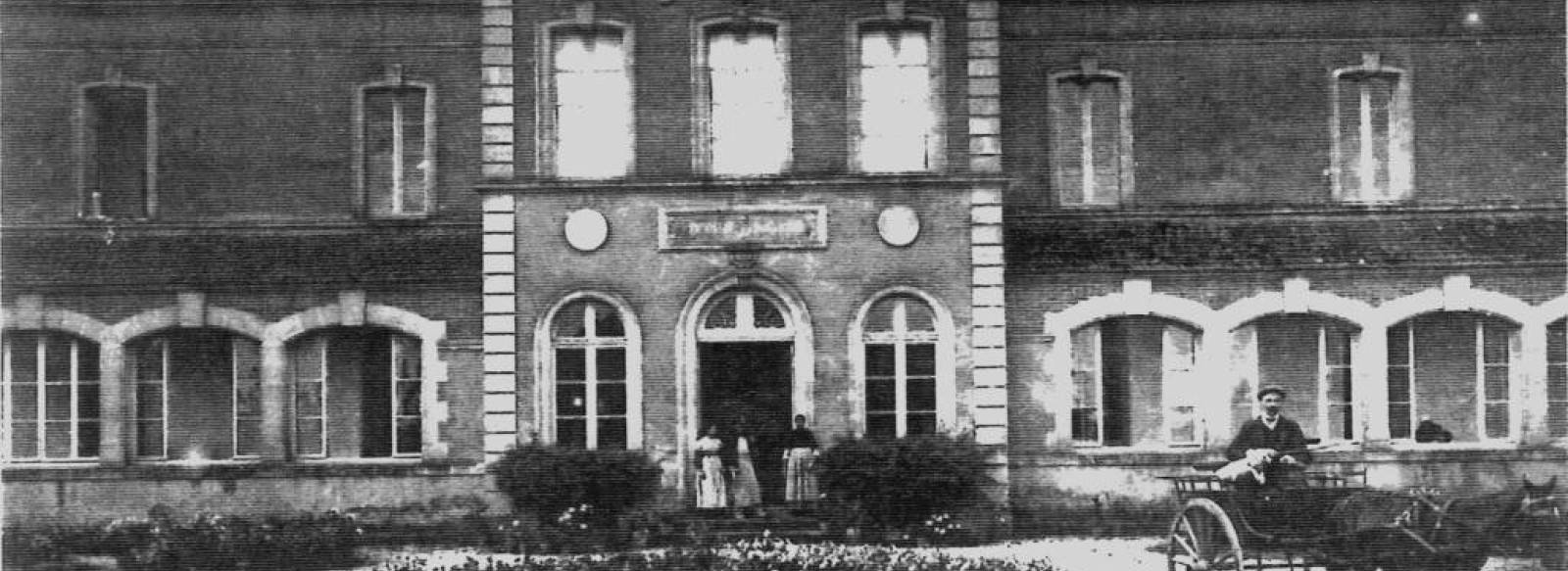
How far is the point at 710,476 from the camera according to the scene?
1984cm

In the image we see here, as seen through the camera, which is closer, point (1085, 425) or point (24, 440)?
point (24, 440)

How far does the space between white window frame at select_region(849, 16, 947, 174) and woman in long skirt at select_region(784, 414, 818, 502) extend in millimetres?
3320

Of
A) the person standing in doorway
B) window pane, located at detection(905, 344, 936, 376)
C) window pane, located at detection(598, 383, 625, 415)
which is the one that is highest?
window pane, located at detection(905, 344, 936, 376)

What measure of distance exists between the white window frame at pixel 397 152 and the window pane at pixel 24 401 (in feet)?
15.7

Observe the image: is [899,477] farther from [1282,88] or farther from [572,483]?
[1282,88]

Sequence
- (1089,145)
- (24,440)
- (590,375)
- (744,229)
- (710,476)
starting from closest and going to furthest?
(710,476) → (744,229) → (590,375) → (24,440) → (1089,145)

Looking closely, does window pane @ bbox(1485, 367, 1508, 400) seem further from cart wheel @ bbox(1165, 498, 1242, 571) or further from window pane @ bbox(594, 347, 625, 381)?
window pane @ bbox(594, 347, 625, 381)

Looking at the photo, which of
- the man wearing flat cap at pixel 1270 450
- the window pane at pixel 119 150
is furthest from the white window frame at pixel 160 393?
the man wearing flat cap at pixel 1270 450

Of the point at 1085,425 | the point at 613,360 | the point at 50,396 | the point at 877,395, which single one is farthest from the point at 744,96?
the point at 50,396

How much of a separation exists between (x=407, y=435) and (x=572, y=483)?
3449mm

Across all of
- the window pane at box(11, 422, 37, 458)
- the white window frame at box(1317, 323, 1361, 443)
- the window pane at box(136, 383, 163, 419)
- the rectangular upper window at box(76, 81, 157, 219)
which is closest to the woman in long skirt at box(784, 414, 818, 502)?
the white window frame at box(1317, 323, 1361, 443)

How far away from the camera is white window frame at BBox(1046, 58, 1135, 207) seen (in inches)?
866

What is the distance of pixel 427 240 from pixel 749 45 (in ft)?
16.5

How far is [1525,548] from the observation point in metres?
11.8
